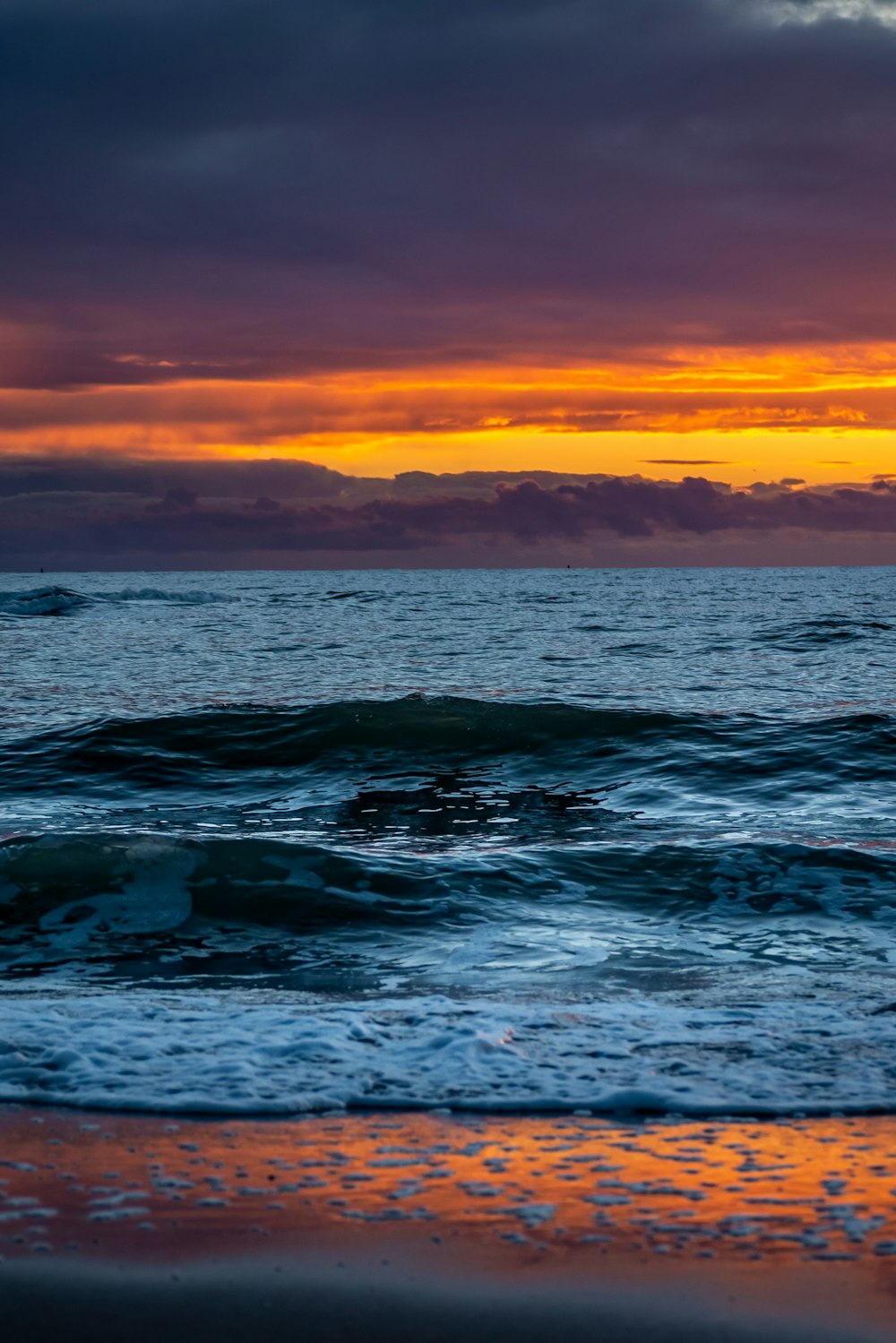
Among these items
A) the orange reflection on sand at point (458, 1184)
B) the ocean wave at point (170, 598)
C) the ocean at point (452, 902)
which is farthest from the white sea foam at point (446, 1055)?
the ocean wave at point (170, 598)

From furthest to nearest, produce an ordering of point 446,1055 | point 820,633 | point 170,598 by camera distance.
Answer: point 170,598 → point 820,633 → point 446,1055

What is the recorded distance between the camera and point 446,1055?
5.00 metres

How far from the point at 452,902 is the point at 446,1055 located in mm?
3207

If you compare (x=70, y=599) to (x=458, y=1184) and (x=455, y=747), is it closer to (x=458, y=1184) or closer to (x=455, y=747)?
(x=455, y=747)

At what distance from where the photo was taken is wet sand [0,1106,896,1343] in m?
2.95

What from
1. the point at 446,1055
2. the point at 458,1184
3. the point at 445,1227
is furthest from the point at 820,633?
the point at 445,1227

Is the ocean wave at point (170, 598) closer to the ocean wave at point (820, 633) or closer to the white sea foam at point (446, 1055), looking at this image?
the ocean wave at point (820, 633)

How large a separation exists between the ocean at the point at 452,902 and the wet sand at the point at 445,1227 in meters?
0.35

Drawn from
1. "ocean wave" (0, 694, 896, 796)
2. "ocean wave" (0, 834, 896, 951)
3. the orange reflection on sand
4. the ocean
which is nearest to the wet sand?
the orange reflection on sand

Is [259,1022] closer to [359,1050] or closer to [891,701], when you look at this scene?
[359,1050]

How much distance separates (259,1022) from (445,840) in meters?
4.95

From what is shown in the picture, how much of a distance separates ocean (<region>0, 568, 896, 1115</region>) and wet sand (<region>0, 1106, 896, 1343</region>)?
35 centimetres

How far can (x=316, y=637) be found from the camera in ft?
130

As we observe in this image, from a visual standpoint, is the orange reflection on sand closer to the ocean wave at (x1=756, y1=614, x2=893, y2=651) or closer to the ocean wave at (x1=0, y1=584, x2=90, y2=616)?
the ocean wave at (x1=756, y1=614, x2=893, y2=651)
